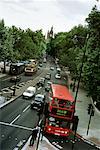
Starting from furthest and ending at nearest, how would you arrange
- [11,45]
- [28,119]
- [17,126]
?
[11,45] < [28,119] < [17,126]

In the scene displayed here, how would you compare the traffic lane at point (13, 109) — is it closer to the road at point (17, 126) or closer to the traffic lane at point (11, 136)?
the road at point (17, 126)

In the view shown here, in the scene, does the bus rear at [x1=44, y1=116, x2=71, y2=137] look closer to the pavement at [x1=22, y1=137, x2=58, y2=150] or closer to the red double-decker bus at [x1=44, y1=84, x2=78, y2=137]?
the red double-decker bus at [x1=44, y1=84, x2=78, y2=137]

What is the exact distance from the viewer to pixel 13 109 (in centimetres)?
4025

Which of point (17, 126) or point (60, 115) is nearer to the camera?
point (60, 115)

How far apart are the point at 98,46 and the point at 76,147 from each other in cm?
1669

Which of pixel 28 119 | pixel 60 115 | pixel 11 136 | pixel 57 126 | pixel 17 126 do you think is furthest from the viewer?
pixel 28 119

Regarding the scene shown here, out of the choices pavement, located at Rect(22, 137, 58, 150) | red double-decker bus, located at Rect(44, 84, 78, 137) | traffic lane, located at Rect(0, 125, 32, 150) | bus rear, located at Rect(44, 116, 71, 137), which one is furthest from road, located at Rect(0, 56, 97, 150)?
red double-decker bus, located at Rect(44, 84, 78, 137)

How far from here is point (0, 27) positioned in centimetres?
7206

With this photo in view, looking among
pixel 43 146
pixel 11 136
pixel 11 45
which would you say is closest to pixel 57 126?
pixel 43 146

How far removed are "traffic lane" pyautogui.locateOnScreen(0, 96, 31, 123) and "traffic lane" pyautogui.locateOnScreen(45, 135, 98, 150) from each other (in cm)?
520

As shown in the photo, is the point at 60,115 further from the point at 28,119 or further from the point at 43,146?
the point at 28,119

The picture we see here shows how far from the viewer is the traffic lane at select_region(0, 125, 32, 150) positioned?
26.2 meters

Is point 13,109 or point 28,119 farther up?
point 13,109

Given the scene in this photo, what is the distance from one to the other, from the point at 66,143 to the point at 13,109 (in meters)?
11.6
